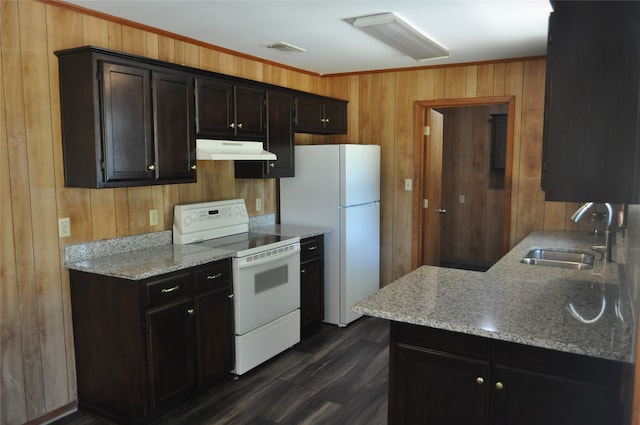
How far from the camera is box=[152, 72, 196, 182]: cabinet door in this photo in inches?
122

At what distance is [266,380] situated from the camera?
11.4ft

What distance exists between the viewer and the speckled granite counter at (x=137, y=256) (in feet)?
9.25

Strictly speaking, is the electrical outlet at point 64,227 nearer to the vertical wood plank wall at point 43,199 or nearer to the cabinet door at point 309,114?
the vertical wood plank wall at point 43,199

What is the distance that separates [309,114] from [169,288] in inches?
91.4

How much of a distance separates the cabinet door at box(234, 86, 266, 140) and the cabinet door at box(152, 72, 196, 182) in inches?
18.4

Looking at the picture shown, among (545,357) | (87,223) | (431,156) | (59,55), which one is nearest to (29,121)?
(59,55)

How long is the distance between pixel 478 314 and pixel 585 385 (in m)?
0.44

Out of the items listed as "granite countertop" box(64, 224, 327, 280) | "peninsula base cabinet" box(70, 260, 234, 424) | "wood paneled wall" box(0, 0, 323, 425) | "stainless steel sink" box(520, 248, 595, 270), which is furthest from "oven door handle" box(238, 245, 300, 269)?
"stainless steel sink" box(520, 248, 595, 270)

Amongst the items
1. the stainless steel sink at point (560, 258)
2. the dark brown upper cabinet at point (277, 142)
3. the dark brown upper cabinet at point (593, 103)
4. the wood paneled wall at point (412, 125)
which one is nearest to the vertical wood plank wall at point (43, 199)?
the dark brown upper cabinet at point (277, 142)

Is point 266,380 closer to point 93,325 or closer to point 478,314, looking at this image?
point 93,325

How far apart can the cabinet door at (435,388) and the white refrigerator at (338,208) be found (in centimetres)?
228

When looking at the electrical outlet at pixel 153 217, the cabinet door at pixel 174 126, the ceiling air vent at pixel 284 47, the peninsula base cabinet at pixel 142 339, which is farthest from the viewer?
the ceiling air vent at pixel 284 47

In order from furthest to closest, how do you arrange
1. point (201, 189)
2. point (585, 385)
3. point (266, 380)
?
point (201, 189) → point (266, 380) → point (585, 385)

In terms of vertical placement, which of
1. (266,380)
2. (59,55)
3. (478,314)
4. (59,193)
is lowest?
(266,380)
